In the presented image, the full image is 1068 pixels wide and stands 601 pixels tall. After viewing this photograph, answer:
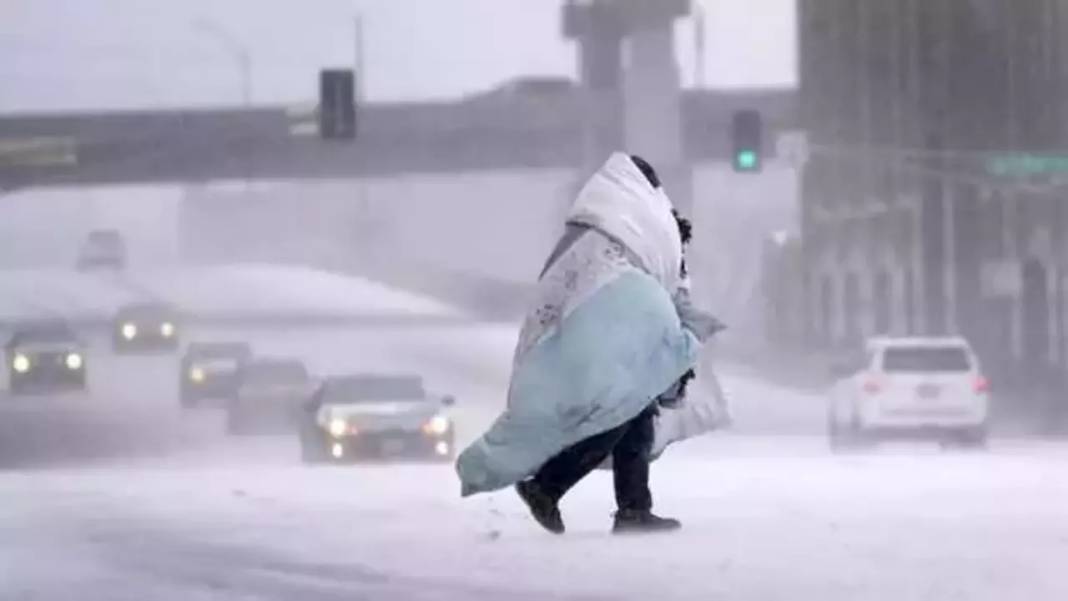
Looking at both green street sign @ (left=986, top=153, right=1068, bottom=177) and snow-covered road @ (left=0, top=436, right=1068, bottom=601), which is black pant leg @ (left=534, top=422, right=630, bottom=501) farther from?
green street sign @ (left=986, top=153, right=1068, bottom=177)

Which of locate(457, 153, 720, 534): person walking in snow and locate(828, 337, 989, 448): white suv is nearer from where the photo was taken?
locate(457, 153, 720, 534): person walking in snow

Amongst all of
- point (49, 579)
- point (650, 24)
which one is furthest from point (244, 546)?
point (650, 24)

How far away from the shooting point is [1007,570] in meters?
8.52

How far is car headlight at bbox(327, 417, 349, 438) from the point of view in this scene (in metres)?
25.5

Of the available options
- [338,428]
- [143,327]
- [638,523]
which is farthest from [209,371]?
[638,523]

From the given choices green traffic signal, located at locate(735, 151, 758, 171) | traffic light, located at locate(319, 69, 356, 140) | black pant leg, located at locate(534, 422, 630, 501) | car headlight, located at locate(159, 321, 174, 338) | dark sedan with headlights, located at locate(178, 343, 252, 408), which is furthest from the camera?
car headlight, located at locate(159, 321, 174, 338)

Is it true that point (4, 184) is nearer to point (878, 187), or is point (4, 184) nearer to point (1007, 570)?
point (878, 187)

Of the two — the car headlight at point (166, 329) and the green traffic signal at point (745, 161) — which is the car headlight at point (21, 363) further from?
the green traffic signal at point (745, 161)

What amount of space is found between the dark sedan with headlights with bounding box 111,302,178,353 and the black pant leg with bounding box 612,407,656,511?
3756 cm

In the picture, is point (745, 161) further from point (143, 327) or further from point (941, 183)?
point (143, 327)

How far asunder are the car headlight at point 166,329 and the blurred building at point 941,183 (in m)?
14.4

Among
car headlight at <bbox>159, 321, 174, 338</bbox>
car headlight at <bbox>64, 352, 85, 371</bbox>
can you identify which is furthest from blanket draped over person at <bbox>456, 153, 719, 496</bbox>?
car headlight at <bbox>159, 321, 174, 338</bbox>

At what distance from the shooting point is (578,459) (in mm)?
9484

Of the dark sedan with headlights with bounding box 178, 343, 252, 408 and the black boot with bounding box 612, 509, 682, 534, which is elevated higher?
the black boot with bounding box 612, 509, 682, 534
